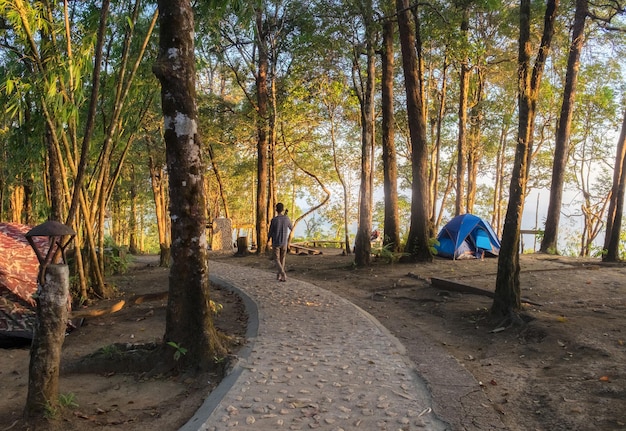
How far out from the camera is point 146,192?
102 ft

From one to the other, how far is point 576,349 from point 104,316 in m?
7.37

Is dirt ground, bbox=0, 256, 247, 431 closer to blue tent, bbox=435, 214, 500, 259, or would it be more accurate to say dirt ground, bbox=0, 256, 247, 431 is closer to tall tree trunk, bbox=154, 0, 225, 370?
tall tree trunk, bbox=154, 0, 225, 370

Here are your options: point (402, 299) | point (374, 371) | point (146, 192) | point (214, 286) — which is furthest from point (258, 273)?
point (146, 192)

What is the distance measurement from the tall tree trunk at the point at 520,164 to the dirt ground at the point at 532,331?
0.37 metres

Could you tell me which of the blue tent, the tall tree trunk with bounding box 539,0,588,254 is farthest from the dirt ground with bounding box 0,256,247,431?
the tall tree trunk with bounding box 539,0,588,254

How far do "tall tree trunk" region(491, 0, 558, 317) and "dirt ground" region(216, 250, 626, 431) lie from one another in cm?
37

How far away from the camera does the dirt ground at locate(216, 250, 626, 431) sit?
4059mm

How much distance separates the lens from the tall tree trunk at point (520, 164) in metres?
6.86

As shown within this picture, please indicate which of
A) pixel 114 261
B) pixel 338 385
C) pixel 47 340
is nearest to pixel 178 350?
pixel 47 340

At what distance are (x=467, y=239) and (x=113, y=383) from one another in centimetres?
1190

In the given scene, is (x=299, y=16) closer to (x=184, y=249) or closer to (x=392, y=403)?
(x=184, y=249)

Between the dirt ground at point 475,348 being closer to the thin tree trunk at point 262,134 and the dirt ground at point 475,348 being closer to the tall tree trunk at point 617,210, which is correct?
the tall tree trunk at point 617,210

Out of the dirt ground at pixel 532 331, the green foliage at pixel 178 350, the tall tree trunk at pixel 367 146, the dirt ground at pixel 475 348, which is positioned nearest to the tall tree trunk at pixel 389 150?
the tall tree trunk at pixel 367 146

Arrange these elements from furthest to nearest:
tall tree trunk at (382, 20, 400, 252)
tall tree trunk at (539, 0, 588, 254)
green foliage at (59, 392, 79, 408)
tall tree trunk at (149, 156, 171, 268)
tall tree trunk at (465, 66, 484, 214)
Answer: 1. tall tree trunk at (149, 156, 171, 268)
2. tall tree trunk at (465, 66, 484, 214)
3. tall tree trunk at (539, 0, 588, 254)
4. tall tree trunk at (382, 20, 400, 252)
5. green foliage at (59, 392, 79, 408)
